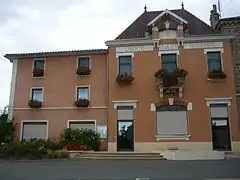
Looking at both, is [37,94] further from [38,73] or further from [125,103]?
[125,103]

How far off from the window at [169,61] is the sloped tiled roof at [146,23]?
7.38 feet

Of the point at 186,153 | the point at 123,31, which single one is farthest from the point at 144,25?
the point at 186,153

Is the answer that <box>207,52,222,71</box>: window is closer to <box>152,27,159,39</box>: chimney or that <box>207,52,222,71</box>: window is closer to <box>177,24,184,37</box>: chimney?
<box>177,24,184,37</box>: chimney

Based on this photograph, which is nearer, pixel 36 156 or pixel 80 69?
pixel 36 156

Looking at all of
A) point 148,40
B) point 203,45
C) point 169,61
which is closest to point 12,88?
point 148,40

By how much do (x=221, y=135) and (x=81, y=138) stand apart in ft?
27.4

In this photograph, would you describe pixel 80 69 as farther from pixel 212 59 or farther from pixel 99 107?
pixel 212 59

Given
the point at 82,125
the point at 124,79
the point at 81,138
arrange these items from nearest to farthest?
the point at 81,138
the point at 124,79
the point at 82,125

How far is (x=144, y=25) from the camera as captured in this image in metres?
22.2

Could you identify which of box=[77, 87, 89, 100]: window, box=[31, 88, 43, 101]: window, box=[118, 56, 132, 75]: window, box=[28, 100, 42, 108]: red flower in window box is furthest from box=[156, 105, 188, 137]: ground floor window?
box=[31, 88, 43, 101]: window

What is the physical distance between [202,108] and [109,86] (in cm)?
592

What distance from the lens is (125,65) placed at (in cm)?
2041

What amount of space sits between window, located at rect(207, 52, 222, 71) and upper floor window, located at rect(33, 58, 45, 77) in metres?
11.3

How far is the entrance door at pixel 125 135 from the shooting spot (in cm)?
1905
